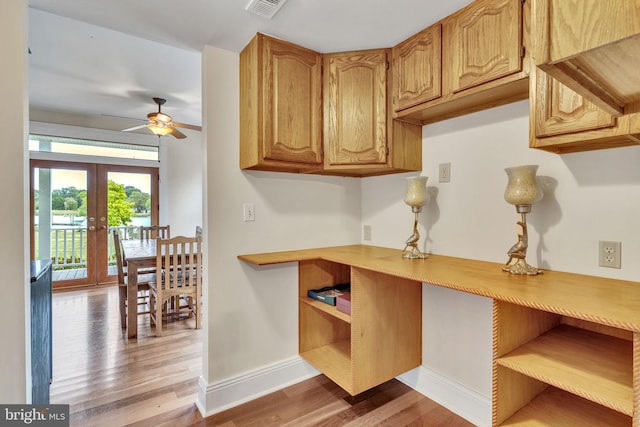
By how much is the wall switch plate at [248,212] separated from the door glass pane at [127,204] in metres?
3.92

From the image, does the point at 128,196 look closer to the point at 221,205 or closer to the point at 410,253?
the point at 221,205

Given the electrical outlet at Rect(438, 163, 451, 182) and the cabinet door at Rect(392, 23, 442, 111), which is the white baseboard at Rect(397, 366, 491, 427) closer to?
the electrical outlet at Rect(438, 163, 451, 182)

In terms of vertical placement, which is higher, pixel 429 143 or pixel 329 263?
pixel 429 143

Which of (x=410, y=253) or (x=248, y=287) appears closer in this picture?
(x=410, y=253)

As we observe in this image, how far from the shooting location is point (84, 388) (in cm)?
204

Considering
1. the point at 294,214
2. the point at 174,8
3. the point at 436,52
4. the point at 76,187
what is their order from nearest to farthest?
1. the point at 174,8
2. the point at 436,52
3. the point at 294,214
4. the point at 76,187

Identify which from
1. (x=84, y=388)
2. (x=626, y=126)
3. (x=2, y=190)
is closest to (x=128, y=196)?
(x=84, y=388)

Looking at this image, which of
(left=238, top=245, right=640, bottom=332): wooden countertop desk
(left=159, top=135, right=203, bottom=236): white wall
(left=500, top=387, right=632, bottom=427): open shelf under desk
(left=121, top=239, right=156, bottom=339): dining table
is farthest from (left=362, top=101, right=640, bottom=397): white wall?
(left=159, top=135, right=203, bottom=236): white wall

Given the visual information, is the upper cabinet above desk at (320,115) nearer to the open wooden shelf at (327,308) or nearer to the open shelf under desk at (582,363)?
the open wooden shelf at (327,308)

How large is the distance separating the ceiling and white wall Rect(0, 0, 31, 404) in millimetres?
573

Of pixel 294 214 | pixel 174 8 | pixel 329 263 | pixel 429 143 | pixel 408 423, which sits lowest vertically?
pixel 408 423

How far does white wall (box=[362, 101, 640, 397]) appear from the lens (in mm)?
1272

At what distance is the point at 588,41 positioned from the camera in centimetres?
59

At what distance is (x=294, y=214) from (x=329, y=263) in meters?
0.47
